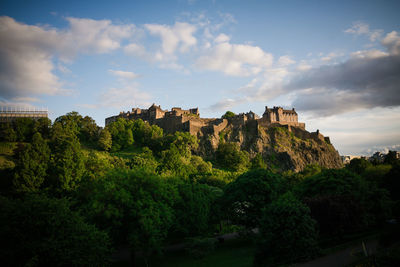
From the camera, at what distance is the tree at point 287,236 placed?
56.4ft

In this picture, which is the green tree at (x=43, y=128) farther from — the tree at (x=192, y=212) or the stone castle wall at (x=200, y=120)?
the tree at (x=192, y=212)

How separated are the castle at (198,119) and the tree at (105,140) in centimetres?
2225

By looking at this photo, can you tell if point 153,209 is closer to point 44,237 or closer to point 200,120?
point 44,237

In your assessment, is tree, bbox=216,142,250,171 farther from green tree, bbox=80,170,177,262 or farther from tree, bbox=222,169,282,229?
green tree, bbox=80,170,177,262

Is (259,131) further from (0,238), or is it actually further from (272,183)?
(0,238)

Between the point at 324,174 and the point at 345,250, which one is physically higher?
the point at 324,174

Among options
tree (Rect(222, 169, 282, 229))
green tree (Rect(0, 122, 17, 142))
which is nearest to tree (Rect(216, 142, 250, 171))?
tree (Rect(222, 169, 282, 229))

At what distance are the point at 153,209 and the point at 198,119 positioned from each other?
6774cm

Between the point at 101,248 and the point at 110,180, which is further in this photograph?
the point at 110,180

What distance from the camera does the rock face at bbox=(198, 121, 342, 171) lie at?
86.0 meters

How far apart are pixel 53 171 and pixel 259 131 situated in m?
69.4

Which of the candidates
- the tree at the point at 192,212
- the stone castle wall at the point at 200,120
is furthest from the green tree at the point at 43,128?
the tree at the point at 192,212

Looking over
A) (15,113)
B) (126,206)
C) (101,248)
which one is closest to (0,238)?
(101,248)

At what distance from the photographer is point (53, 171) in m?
36.0
